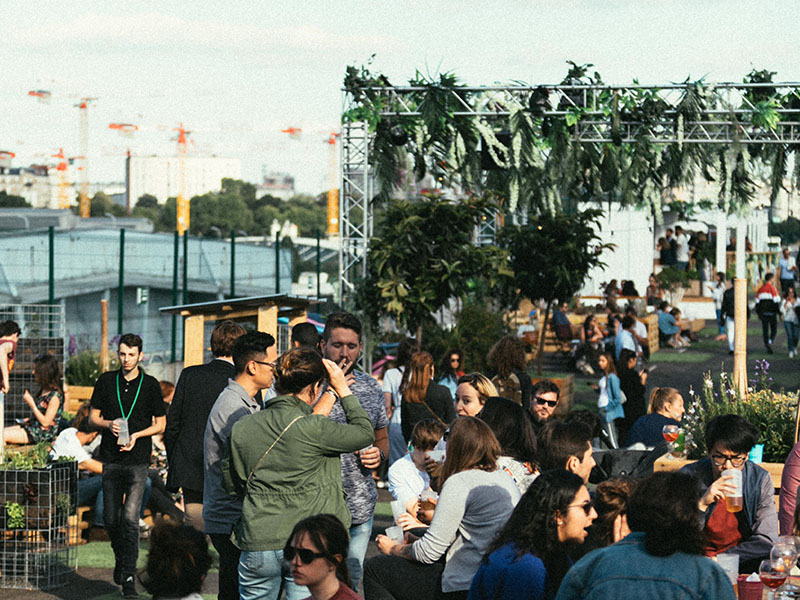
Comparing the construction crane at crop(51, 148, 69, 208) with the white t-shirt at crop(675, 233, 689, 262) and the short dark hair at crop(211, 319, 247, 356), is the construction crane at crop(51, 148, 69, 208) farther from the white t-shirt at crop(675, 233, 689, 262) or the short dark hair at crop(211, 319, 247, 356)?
the short dark hair at crop(211, 319, 247, 356)

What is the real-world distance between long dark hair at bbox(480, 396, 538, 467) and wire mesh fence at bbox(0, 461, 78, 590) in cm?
388

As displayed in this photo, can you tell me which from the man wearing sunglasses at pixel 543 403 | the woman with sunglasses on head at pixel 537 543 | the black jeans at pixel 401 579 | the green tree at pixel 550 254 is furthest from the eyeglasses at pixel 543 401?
the green tree at pixel 550 254

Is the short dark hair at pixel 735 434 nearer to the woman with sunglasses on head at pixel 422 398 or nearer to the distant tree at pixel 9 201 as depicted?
the woman with sunglasses on head at pixel 422 398

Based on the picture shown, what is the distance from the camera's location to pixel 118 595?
753 cm

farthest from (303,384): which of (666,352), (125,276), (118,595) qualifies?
(666,352)

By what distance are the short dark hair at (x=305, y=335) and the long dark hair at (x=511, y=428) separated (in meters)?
1.67

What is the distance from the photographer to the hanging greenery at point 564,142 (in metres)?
15.0

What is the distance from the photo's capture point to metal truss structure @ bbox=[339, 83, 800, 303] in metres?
14.7

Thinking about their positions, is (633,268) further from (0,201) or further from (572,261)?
(0,201)

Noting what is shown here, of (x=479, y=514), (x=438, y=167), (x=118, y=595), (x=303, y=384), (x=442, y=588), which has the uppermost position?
(x=438, y=167)

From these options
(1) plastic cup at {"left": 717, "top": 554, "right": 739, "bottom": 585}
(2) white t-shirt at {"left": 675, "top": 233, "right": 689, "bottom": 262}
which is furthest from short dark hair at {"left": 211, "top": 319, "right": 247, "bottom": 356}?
(2) white t-shirt at {"left": 675, "top": 233, "right": 689, "bottom": 262}

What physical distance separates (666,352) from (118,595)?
18049mm

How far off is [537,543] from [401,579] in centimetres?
147

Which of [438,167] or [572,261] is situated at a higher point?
[438,167]
